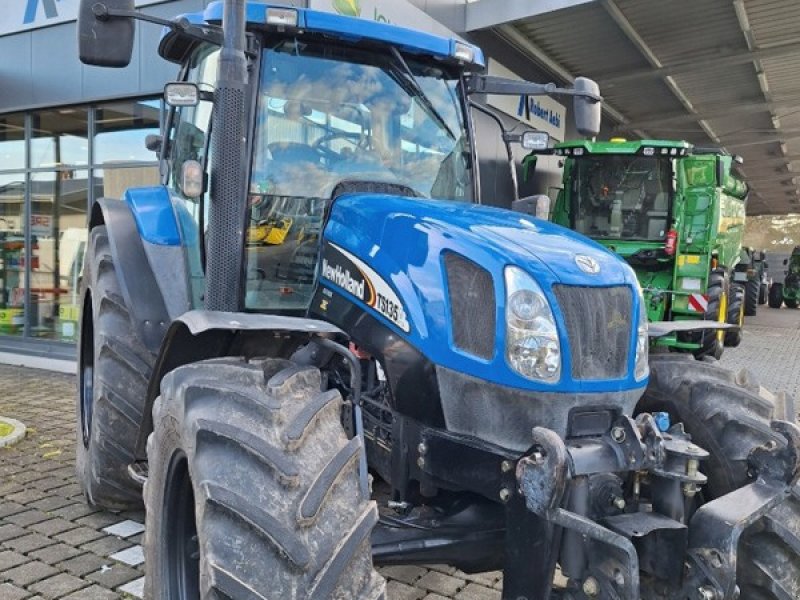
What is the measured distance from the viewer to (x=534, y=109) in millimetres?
11812

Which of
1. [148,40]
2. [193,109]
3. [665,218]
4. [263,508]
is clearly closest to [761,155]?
[665,218]

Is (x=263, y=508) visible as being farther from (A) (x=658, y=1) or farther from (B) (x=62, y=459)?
(A) (x=658, y=1)

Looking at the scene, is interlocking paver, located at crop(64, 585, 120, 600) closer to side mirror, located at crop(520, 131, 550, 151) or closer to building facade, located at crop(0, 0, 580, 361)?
side mirror, located at crop(520, 131, 550, 151)

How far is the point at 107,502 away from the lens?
152 inches

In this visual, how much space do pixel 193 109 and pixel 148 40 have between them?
14.5 feet

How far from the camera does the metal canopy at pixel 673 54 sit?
9914 millimetres

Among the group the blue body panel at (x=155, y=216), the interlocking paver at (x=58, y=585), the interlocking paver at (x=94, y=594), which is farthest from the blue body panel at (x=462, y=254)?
the interlocking paver at (x=58, y=585)

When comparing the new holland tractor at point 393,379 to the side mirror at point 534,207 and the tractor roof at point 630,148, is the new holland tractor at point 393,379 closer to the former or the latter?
the side mirror at point 534,207

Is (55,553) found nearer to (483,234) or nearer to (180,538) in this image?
(180,538)

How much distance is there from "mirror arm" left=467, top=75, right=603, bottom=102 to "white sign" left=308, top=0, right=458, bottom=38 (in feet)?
10.00

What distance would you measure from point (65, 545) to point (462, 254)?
260cm

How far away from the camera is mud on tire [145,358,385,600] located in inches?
73.0

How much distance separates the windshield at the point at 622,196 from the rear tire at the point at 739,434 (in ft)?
26.9

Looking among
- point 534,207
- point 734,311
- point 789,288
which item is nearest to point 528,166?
point 734,311
